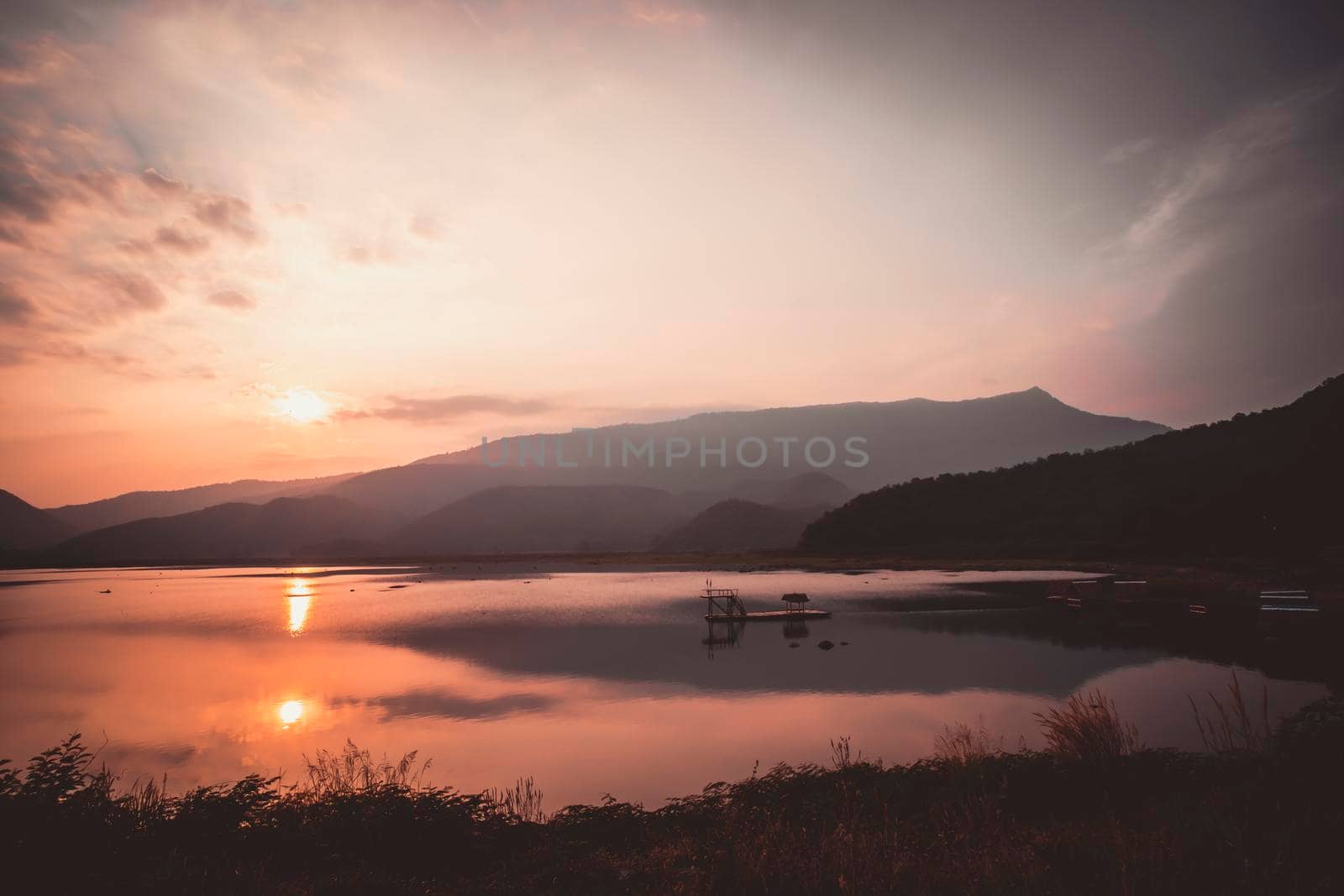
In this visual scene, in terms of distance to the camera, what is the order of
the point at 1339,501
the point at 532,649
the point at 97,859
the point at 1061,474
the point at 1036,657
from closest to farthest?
the point at 97,859
the point at 1036,657
the point at 532,649
the point at 1339,501
the point at 1061,474

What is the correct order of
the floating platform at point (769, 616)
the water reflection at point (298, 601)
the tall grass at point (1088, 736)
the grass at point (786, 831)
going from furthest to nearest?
the water reflection at point (298, 601) < the floating platform at point (769, 616) < the tall grass at point (1088, 736) < the grass at point (786, 831)

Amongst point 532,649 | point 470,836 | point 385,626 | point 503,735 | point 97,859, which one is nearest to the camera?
point 97,859

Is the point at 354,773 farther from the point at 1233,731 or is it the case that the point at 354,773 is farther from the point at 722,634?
the point at 722,634

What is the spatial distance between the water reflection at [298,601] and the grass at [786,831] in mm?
44420

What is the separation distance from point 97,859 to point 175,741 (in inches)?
688

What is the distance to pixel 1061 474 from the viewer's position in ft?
456

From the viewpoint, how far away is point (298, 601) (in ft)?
274

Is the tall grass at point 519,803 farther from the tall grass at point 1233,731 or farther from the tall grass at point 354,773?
the tall grass at point 1233,731

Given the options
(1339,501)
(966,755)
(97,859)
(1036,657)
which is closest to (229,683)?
(97,859)

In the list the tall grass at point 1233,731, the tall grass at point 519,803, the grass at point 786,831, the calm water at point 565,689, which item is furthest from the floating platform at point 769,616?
the tall grass at point 519,803

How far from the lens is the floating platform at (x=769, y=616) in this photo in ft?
175

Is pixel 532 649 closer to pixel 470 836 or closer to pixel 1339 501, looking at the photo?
pixel 470 836

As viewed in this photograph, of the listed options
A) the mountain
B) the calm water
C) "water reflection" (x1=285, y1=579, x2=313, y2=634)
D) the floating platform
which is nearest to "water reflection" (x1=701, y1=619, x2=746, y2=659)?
the floating platform

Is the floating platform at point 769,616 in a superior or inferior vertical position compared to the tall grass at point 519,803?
superior
